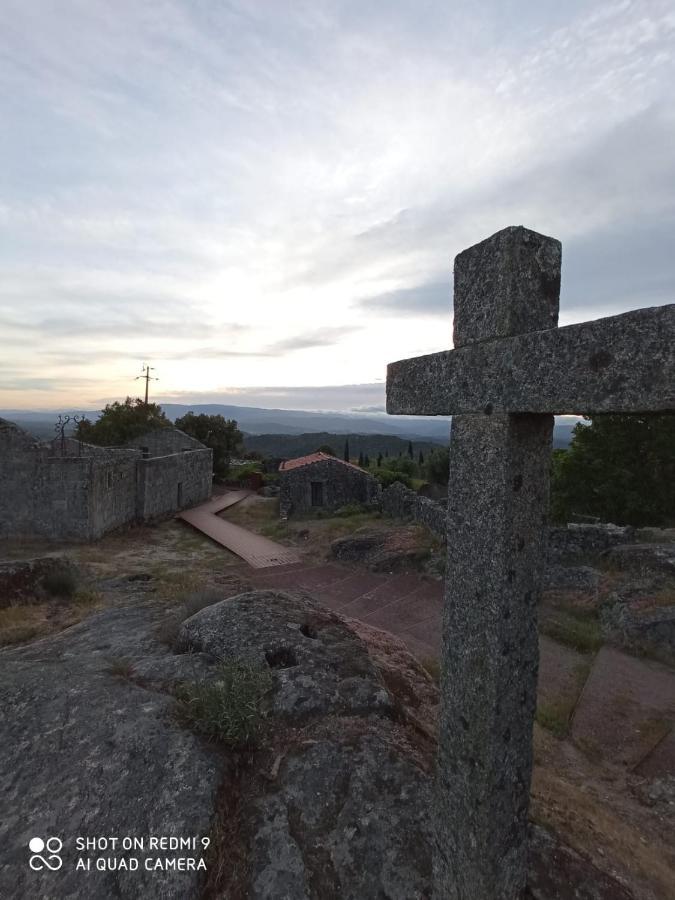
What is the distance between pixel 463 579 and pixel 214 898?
2954mm

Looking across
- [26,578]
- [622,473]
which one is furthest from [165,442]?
[622,473]

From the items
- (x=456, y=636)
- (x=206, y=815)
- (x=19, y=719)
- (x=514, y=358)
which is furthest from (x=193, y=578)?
(x=514, y=358)

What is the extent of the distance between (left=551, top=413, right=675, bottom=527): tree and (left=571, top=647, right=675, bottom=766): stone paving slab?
1360 cm

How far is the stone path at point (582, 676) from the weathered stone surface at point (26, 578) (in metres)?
4.88

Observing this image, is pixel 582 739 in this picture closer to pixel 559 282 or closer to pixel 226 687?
pixel 226 687

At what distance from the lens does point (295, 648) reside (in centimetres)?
623

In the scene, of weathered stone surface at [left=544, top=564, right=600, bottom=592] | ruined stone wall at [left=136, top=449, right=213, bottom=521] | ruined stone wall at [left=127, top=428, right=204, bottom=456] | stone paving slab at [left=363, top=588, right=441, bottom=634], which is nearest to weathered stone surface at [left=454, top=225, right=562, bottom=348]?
stone paving slab at [left=363, top=588, right=441, bottom=634]

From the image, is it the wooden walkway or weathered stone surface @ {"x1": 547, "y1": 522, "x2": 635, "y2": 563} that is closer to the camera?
weathered stone surface @ {"x1": 547, "y1": 522, "x2": 635, "y2": 563}

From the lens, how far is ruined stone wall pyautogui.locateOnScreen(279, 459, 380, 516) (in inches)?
907

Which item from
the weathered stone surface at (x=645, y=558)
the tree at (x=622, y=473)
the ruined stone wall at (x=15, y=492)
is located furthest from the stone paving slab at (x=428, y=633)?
the tree at (x=622, y=473)

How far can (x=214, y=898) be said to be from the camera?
3484 mm

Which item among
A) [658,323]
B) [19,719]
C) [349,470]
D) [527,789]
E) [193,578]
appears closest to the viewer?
[658,323]

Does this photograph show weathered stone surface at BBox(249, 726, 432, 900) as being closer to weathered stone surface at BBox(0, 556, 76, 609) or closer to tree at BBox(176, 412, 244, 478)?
weathered stone surface at BBox(0, 556, 76, 609)

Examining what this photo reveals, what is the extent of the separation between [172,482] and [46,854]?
19.6 meters
